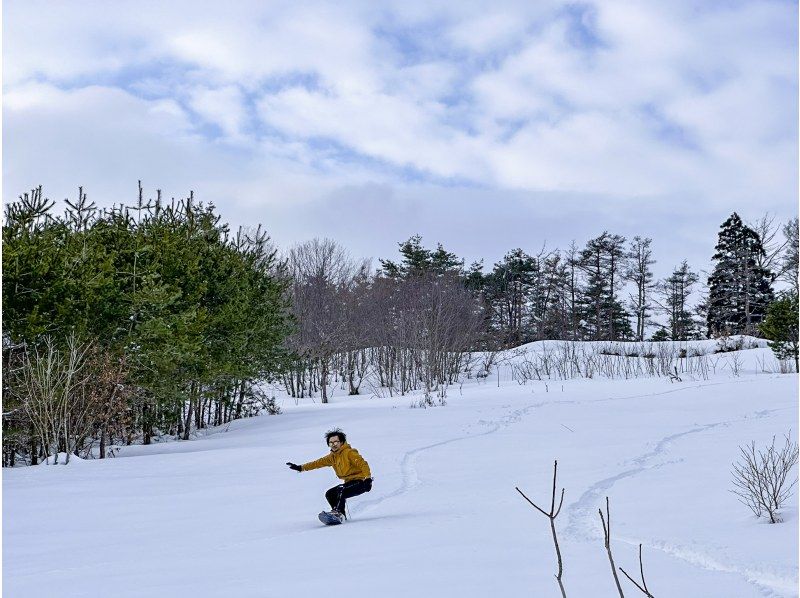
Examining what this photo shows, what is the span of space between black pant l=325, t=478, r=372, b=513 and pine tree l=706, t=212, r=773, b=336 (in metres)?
42.8

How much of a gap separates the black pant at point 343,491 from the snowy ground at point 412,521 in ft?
0.78

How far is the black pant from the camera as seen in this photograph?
689cm

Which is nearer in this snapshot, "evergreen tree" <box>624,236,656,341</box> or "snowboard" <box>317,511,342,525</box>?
"snowboard" <box>317,511,342,525</box>

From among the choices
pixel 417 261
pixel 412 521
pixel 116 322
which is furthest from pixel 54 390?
pixel 417 261

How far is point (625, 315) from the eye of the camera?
167ft

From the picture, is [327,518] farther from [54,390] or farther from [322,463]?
[54,390]

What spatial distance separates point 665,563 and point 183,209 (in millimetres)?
16689

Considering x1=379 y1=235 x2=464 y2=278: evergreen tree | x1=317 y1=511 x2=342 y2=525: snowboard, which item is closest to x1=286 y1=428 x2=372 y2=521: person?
x1=317 y1=511 x2=342 y2=525: snowboard

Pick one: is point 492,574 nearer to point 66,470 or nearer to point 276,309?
point 66,470

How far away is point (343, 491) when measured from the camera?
22.8 feet

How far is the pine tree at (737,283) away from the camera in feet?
149

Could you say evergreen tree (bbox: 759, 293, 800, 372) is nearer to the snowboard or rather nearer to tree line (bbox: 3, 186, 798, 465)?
tree line (bbox: 3, 186, 798, 465)

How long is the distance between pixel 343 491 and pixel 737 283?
1785 inches

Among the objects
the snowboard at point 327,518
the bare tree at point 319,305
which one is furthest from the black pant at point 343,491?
the bare tree at point 319,305
